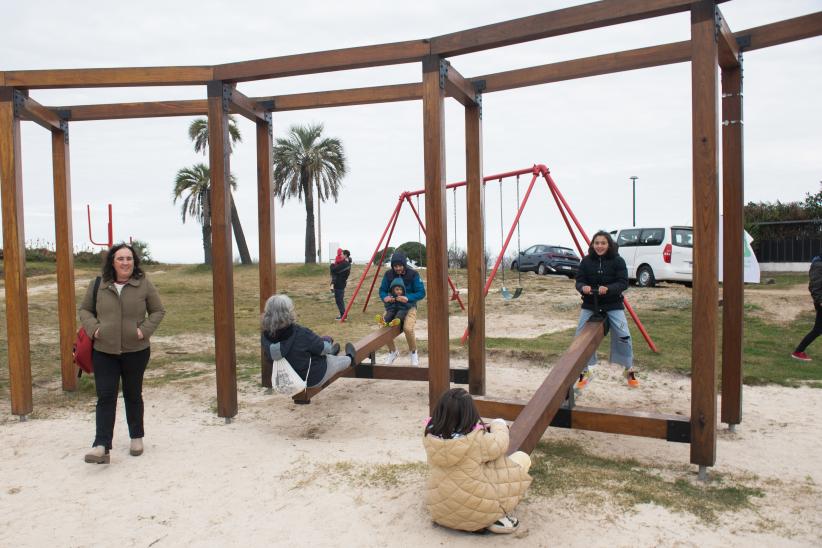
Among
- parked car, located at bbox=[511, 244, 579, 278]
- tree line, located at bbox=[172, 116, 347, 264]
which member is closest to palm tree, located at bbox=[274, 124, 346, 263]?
tree line, located at bbox=[172, 116, 347, 264]

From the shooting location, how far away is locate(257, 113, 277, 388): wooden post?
6.87 meters

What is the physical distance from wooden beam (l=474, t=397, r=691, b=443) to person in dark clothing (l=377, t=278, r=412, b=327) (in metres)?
2.58

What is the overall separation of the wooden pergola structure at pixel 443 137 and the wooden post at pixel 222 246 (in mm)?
11

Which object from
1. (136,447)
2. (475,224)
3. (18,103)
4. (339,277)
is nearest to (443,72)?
(475,224)

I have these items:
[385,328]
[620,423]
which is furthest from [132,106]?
[620,423]

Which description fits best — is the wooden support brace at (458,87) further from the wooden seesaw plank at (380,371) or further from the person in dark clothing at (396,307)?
the wooden seesaw plank at (380,371)

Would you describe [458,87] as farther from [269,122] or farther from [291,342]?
[291,342]

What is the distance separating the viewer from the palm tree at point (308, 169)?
1261 inches

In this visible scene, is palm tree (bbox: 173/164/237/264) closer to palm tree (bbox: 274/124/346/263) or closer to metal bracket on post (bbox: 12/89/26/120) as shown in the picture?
palm tree (bbox: 274/124/346/263)

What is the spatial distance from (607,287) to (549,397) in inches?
64.3

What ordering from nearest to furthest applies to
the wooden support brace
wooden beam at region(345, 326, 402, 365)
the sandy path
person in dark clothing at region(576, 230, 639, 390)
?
the sandy path → the wooden support brace → person in dark clothing at region(576, 230, 639, 390) → wooden beam at region(345, 326, 402, 365)

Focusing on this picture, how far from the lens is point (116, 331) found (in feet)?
15.1

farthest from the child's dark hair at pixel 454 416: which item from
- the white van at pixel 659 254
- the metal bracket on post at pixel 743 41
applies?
the white van at pixel 659 254

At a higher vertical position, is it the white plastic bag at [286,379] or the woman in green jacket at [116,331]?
the woman in green jacket at [116,331]
